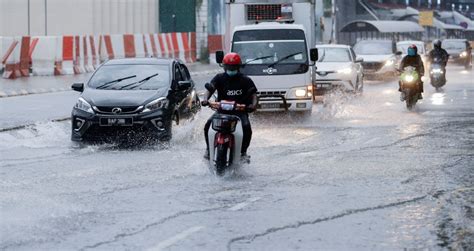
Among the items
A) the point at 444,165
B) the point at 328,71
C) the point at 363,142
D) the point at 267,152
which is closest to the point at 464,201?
the point at 444,165

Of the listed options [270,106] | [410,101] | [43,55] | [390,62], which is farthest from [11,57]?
[270,106]

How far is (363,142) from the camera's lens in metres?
18.2

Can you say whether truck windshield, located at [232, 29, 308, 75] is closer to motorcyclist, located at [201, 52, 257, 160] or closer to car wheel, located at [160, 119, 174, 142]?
car wheel, located at [160, 119, 174, 142]

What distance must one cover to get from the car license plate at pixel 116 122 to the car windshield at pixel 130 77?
1.14 m

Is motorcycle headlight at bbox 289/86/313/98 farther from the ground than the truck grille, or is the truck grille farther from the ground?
the truck grille

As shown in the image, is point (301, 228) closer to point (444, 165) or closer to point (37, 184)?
point (37, 184)

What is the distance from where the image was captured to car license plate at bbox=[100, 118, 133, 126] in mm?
17438

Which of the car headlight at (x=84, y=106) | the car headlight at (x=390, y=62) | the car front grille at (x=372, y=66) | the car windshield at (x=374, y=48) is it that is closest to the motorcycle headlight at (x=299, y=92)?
the car headlight at (x=84, y=106)

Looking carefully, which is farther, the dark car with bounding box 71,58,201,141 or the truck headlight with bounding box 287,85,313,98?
the truck headlight with bounding box 287,85,313,98

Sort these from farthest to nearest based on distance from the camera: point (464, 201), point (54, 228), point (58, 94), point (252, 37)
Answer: point (58, 94) < point (252, 37) < point (464, 201) < point (54, 228)

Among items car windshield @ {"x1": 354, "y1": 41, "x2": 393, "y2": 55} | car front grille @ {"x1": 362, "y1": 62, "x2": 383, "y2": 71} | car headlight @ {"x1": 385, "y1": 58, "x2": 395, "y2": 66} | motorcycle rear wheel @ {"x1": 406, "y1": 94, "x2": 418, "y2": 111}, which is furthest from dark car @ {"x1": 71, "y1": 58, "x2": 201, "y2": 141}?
car windshield @ {"x1": 354, "y1": 41, "x2": 393, "y2": 55}

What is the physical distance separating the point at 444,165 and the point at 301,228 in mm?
5474

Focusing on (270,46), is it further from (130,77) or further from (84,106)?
(84,106)

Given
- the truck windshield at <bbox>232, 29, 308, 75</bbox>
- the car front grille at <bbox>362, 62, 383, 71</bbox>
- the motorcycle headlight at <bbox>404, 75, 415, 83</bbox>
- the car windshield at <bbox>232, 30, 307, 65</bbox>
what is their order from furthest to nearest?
the car front grille at <bbox>362, 62, 383, 71</bbox>, the motorcycle headlight at <bbox>404, 75, 415, 83</bbox>, the car windshield at <bbox>232, 30, 307, 65</bbox>, the truck windshield at <bbox>232, 29, 308, 75</bbox>
